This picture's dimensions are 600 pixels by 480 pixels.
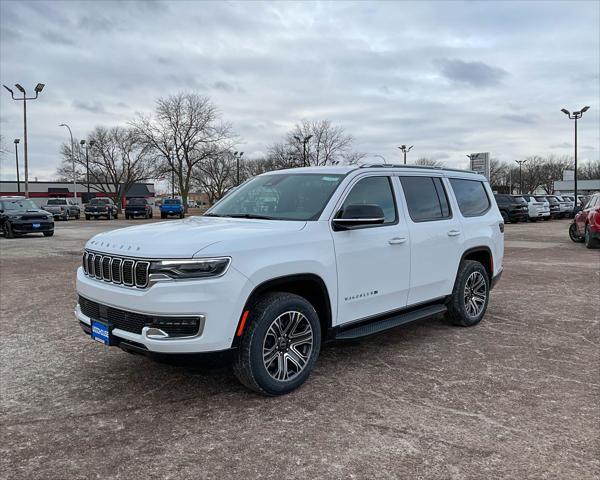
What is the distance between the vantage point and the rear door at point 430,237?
519 centimetres

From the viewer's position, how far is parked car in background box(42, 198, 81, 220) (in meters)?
41.5

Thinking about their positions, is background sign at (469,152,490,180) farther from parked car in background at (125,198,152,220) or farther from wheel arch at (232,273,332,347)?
parked car in background at (125,198,152,220)

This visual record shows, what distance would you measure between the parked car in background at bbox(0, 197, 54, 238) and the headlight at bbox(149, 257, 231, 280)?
19.3m

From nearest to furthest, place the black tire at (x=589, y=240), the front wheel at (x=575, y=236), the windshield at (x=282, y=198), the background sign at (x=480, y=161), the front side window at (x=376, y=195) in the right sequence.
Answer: the windshield at (x=282, y=198), the front side window at (x=376, y=195), the black tire at (x=589, y=240), the front wheel at (x=575, y=236), the background sign at (x=480, y=161)

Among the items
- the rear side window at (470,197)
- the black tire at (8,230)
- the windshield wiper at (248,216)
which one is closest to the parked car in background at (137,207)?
the black tire at (8,230)

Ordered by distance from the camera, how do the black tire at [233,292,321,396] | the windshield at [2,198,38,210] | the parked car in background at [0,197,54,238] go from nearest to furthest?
the black tire at [233,292,321,396], the parked car in background at [0,197,54,238], the windshield at [2,198,38,210]

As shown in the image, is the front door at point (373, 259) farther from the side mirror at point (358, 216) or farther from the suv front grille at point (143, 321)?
the suv front grille at point (143, 321)

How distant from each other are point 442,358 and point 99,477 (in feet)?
10.7

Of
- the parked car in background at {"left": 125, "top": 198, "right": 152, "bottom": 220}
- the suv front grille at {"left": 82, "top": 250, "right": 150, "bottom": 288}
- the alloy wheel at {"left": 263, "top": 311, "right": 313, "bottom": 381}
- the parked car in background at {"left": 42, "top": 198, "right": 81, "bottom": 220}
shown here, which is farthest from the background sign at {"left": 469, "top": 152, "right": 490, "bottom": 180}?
the parked car in background at {"left": 42, "top": 198, "right": 81, "bottom": 220}

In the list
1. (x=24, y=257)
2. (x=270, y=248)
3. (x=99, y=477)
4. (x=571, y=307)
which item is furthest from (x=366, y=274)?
(x=24, y=257)

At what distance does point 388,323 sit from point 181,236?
2.13m

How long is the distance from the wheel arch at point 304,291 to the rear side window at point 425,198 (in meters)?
1.50

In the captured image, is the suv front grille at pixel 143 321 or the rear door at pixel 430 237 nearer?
the suv front grille at pixel 143 321

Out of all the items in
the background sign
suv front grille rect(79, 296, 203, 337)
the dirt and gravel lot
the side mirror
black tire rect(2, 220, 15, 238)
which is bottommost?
the dirt and gravel lot
